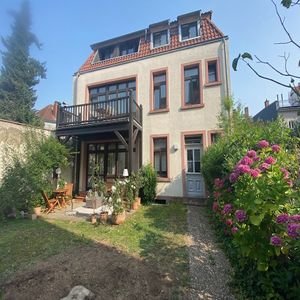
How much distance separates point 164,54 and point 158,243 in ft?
30.7

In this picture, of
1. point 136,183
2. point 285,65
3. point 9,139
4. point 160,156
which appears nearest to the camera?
point 285,65

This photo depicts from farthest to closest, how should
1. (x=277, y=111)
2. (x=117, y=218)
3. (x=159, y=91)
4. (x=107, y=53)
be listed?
(x=277, y=111)
(x=107, y=53)
(x=159, y=91)
(x=117, y=218)

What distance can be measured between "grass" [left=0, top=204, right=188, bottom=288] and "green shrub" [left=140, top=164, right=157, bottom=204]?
221 cm

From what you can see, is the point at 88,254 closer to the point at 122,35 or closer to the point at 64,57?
the point at 64,57

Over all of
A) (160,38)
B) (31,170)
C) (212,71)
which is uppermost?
(160,38)

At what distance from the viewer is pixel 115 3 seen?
6.13m

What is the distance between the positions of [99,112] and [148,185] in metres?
Result: 4.15

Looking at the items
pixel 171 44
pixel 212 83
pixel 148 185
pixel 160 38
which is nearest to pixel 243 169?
pixel 148 185

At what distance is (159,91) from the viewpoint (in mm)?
10820

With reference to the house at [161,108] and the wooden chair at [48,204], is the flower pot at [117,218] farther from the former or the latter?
the wooden chair at [48,204]

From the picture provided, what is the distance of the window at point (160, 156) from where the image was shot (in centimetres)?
1020

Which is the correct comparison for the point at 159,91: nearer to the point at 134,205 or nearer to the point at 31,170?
the point at 134,205

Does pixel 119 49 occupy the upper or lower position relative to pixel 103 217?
upper

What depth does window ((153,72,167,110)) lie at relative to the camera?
35.0ft
